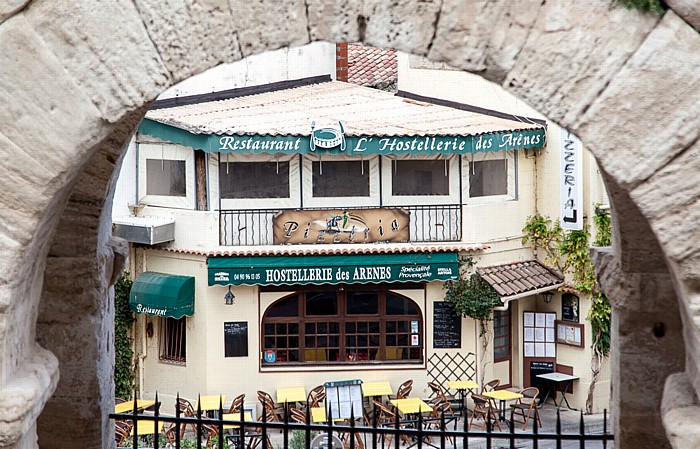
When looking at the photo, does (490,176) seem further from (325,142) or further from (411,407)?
(411,407)

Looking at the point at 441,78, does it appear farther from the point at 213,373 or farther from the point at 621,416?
the point at 621,416

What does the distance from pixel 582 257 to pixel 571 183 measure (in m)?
1.50

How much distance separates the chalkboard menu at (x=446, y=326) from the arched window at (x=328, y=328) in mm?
695

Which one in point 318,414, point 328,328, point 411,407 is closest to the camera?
point 318,414

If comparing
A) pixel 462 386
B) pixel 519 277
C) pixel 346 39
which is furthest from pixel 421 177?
pixel 346 39

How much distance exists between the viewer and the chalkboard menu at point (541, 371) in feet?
65.0

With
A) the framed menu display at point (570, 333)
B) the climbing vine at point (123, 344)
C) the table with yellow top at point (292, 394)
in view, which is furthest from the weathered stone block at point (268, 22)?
the framed menu display at point (570, 333)

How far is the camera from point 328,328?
62.5 ft

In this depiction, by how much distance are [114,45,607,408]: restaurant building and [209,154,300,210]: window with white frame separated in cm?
3

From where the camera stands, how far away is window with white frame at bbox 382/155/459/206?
761 inches

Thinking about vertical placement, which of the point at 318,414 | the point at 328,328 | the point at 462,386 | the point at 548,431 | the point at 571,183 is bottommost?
the point at 548,431

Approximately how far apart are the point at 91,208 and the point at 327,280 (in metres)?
13.7

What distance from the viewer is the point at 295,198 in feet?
62.6

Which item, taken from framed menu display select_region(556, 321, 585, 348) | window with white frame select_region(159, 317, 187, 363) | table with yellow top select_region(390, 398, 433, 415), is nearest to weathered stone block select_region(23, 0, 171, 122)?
table with yellow top select_region(390, 398, 433, 415)
